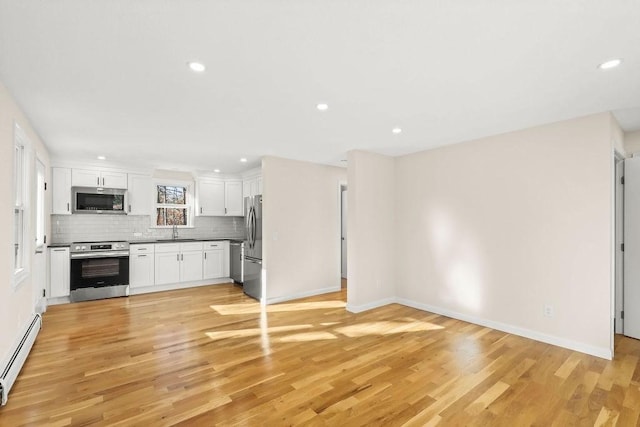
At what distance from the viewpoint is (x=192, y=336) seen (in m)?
3.57

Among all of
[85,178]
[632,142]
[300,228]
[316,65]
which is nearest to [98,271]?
[85,178]

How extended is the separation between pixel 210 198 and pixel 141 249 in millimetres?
1642

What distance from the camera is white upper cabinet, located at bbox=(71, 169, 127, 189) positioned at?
5.34 meters

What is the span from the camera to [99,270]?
17.1 feet

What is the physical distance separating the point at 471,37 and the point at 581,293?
2913 mm

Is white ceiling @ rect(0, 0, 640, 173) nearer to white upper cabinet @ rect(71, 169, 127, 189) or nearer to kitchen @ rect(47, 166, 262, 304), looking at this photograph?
white upper cabinet @ rect(71, 169, 127, 189)

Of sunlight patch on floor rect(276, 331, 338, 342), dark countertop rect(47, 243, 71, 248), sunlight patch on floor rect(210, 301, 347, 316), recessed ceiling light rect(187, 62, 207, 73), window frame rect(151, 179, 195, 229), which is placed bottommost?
sunlight patch on floor rect(210, 301, 347, 316)

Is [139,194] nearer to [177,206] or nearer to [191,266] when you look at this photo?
[177,206]

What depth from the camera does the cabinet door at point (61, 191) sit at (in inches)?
203

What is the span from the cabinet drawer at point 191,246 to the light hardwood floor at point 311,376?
2058 mm

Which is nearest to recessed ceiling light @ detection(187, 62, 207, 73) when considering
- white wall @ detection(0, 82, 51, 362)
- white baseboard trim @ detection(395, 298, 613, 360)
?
white wall @ detection(0, 82, 51, 362)

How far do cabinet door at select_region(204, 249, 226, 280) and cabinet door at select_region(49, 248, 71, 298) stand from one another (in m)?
2.20

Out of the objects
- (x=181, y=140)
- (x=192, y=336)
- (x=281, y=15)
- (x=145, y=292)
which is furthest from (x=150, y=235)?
(x=281, y=15)

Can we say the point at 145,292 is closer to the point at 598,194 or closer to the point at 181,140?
the point at 181,140
